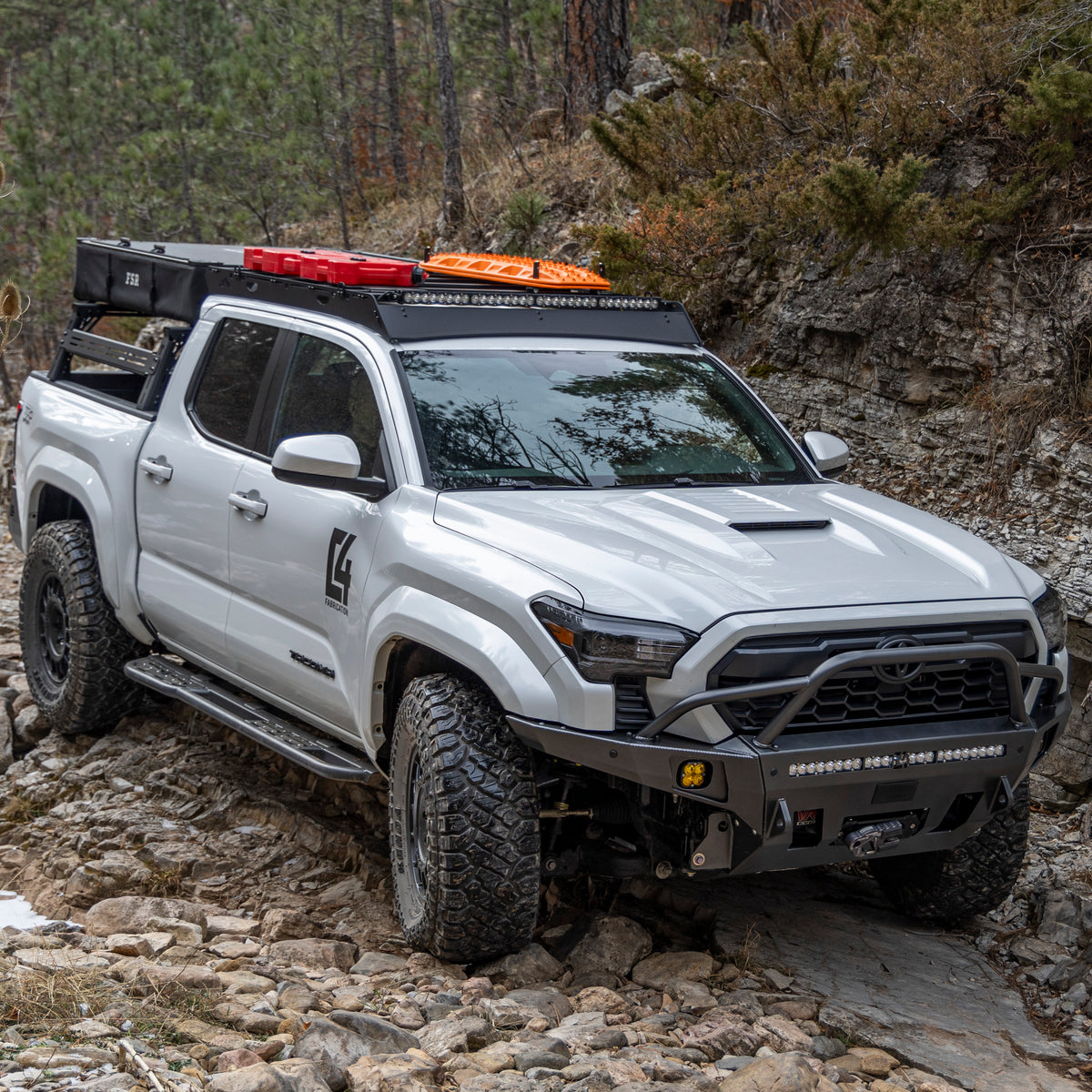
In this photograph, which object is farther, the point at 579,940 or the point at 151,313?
the point at 151,313

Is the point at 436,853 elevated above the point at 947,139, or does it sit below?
below

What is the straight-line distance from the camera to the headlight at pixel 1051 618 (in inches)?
157

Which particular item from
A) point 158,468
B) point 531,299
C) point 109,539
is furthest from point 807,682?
point 109,539

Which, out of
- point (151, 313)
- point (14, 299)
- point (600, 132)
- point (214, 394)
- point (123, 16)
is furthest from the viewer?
point (123, 16)

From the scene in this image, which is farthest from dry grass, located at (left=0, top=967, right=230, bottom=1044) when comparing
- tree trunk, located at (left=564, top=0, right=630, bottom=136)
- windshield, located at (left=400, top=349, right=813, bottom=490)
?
tree trunk, located at (left=564, top=0, right=630, bottom=136)

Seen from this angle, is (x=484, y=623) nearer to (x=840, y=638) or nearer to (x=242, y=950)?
(x=840, y=638)

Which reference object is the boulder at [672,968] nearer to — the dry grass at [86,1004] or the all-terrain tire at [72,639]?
the dry grass at [86,1004]

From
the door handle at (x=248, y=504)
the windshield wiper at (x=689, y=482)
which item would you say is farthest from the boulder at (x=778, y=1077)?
the door handle at (x=248, y=504)

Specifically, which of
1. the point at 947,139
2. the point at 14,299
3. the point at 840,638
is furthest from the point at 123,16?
the point at 840,638

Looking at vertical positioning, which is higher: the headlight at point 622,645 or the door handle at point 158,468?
the door handle at point 158,468

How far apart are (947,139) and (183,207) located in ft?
33.6

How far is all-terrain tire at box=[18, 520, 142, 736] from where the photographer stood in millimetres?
5926

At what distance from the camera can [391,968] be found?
3.94 metres

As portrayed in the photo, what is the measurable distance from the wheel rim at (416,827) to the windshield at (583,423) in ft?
3.07
